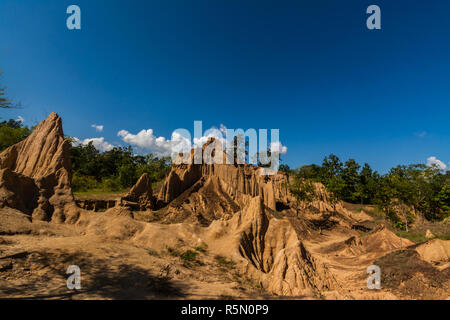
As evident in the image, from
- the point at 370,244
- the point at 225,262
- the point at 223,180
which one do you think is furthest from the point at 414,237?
the point at 223,180

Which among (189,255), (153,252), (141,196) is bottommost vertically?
(189,255)

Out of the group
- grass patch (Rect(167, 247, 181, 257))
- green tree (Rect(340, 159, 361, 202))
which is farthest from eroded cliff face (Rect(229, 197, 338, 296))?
green tree (Rect(340, 159, 361, 202))

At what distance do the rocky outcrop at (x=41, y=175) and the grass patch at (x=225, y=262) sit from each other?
998 cm

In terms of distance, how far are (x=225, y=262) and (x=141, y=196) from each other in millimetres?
19558

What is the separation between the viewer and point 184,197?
1141 inches

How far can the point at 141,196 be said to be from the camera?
25.7 meters

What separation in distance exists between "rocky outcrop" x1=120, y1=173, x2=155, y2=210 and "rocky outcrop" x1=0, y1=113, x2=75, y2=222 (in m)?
10.2

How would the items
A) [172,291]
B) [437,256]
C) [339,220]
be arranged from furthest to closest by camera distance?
1. [339,220]
2. [437,256]
3. [172,291]

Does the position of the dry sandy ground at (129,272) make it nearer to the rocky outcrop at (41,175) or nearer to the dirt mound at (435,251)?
the dirt mound at (435,251)

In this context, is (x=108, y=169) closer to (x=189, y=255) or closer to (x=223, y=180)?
(x=223, y=180)

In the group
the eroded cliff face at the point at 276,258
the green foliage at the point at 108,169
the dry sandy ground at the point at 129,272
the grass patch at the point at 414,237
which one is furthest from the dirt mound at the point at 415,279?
the green foliage at the point at 108,169

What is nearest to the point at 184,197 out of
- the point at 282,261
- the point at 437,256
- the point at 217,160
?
the point at 217,160
